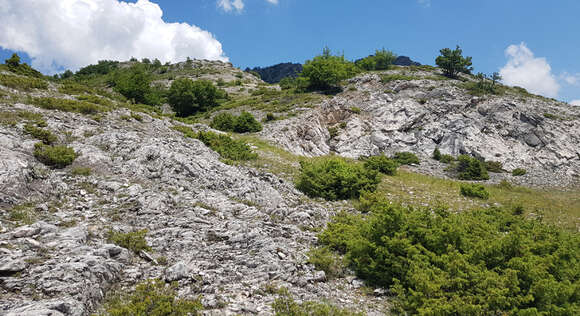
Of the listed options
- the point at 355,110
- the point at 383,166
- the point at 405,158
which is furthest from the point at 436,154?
the point at 383,166

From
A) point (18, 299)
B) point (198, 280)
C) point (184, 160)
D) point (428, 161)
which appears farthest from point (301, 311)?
point (428, 161)

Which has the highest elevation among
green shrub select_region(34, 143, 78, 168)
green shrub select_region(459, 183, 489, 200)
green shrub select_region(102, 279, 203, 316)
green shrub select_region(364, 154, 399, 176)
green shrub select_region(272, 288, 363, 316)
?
green shrub select_region(364, 154, 399, 176)

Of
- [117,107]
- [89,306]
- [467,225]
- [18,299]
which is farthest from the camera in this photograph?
[117,107]

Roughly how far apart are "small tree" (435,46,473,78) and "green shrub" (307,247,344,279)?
174ft

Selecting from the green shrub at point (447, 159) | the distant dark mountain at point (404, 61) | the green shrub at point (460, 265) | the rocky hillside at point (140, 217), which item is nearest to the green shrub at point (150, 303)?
the rocky hillside at point (140, 217)

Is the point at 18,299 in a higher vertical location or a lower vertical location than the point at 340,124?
lower

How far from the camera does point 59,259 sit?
587 centimetres

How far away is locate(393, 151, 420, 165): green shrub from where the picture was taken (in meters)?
30.8

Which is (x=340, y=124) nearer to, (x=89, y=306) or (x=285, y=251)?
(x=285, y=251)

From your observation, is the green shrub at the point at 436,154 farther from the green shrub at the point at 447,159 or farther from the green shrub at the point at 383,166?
the green shrub at the point at 383,166

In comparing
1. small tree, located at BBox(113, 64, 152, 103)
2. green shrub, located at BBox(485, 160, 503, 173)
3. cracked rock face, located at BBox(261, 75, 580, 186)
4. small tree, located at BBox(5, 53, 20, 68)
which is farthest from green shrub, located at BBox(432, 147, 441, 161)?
small tree, located at BBox(5, 53, 20, 68)

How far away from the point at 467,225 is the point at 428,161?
25.7m

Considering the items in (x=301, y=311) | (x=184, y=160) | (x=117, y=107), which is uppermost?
(x=117, y=107)

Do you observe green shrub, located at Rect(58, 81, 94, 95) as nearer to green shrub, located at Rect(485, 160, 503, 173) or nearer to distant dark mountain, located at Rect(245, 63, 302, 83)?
green shrub, located at Rect(485, 160, 503, 173)
